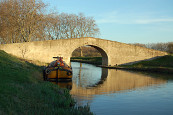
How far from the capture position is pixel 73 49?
1302 inches

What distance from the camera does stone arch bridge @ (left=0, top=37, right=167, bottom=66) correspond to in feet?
98.2

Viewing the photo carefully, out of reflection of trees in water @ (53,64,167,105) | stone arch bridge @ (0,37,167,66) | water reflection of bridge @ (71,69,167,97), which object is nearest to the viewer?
reflection of trees in water @ (53,64,167,105)

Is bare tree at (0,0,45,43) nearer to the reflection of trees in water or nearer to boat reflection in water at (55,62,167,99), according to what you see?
boat reflection in water at (55,62,167,99)

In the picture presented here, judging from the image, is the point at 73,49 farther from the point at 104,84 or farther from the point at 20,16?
the point at 104,84

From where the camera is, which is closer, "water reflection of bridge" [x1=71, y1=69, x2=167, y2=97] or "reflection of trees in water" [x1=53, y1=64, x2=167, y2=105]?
"reflection of trees in water" [x1=53, y1=64, x2=167, y2=105]

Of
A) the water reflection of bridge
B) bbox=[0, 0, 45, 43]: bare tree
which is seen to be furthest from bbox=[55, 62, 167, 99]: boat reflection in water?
bbox=[0, 0, 45, 43]: bare tree

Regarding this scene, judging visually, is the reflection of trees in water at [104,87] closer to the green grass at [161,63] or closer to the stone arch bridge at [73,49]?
the stone arch bridge at [73,49]

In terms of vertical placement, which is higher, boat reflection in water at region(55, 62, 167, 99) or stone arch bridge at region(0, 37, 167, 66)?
stone arch bridge at region(0, 37, 167, 66)

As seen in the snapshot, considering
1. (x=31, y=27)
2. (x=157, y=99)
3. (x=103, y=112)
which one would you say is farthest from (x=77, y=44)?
(x=103, y=112)

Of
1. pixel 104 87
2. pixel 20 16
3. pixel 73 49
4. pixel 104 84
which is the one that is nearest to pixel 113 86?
pixel 104 87

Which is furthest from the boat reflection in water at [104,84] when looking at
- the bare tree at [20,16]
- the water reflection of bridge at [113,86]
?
the bare tree at [20,16]

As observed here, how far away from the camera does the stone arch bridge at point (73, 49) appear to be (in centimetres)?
2992

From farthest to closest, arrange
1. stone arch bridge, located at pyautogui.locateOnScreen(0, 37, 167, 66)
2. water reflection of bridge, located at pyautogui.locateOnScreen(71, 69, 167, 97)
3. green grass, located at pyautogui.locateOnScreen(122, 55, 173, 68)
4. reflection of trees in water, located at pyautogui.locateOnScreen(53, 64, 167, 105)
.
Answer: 1. green grass, located at pyautogui.locateOnScreen(122, 55, 173, 68)
2. stone arch bridge, located at pyautogui.locateOnScreen(0, 37, 167, 66)
3. water reflection of bridge, located at pyautogui.locateOnScreen(71, 69, 167, 97)
4. reflection of trees in water, located at pyautogui.locateOnScreen(53, 64, 167, 105)

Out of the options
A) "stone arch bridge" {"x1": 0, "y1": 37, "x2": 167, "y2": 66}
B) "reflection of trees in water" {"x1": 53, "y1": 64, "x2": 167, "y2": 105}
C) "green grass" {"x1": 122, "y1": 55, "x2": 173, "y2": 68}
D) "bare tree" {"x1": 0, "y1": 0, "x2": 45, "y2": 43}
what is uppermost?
"bare tree" {"x1": 0, "y1": 0, "x2": 45, "y2": 43}
